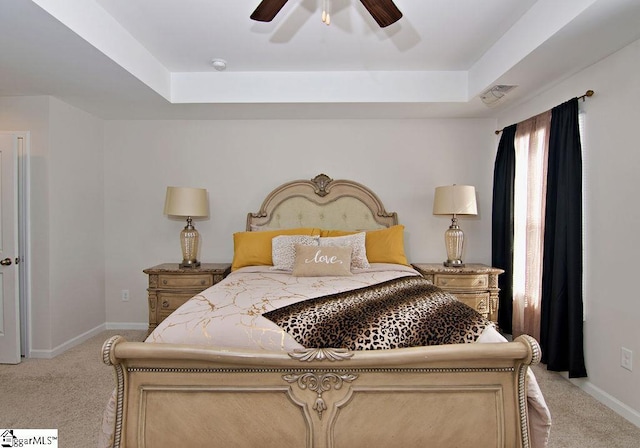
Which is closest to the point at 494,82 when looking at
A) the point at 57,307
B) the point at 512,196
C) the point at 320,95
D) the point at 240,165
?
the point at 512,196

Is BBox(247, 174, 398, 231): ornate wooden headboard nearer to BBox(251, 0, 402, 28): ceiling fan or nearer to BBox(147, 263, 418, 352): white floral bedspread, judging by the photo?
BBox(147, 263, 418, 352): white floral bedspread

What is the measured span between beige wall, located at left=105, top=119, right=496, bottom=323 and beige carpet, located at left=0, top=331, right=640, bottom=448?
112cm

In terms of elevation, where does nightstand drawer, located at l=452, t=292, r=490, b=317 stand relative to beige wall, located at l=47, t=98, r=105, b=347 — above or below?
below

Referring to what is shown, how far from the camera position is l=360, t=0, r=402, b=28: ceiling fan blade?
1.70 m

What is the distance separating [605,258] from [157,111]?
408cm

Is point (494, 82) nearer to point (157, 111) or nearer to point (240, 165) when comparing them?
point (240, 165)

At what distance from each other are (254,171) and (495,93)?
2.48 m

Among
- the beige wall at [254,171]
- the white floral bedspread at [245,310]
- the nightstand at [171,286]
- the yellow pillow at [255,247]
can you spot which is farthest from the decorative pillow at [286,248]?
the beige wall at [254,171]

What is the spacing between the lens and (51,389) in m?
2.61

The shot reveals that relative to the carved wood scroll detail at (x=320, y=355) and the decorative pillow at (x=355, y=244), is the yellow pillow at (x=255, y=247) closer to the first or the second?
the decorative pillow at (x=355, y=244)

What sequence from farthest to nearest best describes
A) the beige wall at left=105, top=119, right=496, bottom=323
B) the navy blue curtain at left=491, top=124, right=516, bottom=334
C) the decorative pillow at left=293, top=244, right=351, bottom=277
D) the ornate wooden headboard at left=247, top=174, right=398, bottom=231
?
the beige wall at left=105, top=119, right=496, bottom=323 → the ornate wooden headboard at left=247, top=174, right=398, bottom=231 → the navy blue curtain at left=491, top=124, right=516, bottom=334 → the decorative pillow at left=293, top=244, right=351, bottom=277

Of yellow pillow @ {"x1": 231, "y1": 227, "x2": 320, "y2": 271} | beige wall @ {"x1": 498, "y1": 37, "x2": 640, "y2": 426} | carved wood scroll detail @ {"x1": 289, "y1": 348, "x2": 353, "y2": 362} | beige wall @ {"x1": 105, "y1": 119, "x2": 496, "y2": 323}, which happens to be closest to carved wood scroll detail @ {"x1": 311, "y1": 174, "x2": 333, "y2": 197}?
beige wall @ {"x1": 105, "y1": 119, "x2": 496, "y2": 323}

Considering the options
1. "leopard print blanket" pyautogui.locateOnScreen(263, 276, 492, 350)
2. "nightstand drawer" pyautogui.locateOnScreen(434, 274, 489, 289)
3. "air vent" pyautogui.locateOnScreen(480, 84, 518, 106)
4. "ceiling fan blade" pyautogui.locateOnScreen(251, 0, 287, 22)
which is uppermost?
"air vent" pyautogui.locateOnScreen(480, 84, 518, 106)

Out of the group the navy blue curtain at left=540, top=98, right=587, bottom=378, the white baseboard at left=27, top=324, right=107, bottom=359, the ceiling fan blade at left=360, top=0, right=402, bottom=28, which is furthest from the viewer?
the white baseboard at left=27, top=324, right=107, bottom=359
